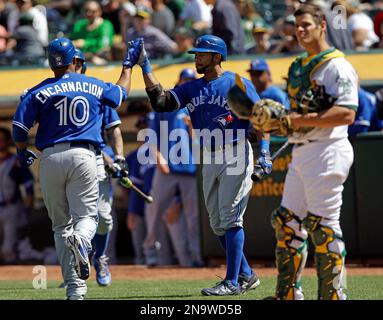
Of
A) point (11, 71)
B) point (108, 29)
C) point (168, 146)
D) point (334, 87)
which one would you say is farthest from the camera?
point (108, 29)

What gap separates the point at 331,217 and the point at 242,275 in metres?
2.24

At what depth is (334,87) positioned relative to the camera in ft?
22.3

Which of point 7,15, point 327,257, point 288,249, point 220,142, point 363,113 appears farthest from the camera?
point 7,15

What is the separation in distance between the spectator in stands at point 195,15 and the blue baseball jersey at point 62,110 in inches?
314

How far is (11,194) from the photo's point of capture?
49.4 feet

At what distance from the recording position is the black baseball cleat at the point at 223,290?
8.48 metres

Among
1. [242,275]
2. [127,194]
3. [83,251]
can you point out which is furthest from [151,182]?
[83,251]

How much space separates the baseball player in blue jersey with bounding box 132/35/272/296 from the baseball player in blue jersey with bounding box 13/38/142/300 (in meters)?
0.69

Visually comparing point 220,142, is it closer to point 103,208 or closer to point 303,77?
point 303,77

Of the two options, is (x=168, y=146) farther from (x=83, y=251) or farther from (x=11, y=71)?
(x=83, y=251)

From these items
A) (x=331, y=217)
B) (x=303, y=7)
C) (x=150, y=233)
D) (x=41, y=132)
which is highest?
(x=303, y=7)

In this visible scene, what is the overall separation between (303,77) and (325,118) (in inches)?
16.2

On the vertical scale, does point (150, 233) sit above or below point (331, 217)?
below

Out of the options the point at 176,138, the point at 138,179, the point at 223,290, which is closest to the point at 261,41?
the point at 176,138
